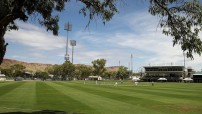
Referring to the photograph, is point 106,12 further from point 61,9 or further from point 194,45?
point 194,45

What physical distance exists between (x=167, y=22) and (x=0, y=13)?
8.28 meters

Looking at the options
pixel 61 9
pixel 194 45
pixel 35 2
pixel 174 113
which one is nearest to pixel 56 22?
pixel 61 9

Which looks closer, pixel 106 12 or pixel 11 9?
pixel 11 9

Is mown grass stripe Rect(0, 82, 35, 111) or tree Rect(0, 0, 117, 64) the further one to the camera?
mown grass stripe Rect(0, 82, 35, 111)

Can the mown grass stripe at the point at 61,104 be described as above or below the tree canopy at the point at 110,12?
below

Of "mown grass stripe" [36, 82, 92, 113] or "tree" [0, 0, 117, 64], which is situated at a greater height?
"tree" [0, 0, 117, 64]

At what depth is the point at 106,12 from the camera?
2070 cm

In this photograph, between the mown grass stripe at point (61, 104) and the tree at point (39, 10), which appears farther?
the mown grass stripe at point (61, 104)

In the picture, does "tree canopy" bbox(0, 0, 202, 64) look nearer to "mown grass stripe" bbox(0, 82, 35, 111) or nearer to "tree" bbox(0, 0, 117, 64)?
"tree" bbox(0, 0, 117, 64)

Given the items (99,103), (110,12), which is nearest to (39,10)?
(110,12)

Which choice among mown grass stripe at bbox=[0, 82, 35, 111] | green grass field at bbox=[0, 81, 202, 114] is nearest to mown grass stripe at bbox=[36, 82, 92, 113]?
green grass field at bbox=[0, 81, 202, 114]

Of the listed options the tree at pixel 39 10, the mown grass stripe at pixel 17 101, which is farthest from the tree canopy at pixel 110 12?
the mown grass stripe at pixel 17 101

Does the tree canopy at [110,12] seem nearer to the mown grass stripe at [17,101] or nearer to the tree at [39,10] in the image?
the tree at [39,10]

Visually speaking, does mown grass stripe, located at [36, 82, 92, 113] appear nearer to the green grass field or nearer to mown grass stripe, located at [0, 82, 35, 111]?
the green grass field
